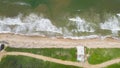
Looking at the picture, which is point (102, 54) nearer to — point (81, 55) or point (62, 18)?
point (81, 55)

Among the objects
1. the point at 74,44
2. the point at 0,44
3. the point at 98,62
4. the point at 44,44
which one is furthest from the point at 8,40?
the point at 98,62

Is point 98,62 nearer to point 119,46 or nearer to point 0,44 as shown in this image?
point 119,46

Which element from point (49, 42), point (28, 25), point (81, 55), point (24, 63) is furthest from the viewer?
point (28, 25)

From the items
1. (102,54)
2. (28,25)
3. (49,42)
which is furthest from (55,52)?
(102,54)

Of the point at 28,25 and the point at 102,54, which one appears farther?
the point at 28,25

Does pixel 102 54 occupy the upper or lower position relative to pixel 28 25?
lower

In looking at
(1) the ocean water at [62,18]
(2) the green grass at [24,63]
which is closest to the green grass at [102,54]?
(1) the ocean water at [62,18]

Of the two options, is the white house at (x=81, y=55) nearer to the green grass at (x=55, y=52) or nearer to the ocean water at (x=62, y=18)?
the green grass at (x=55, y=52)

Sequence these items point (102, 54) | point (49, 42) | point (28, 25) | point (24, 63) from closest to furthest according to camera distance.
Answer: point (24, 63)
point (102, 54)
point (49, 42)
point (28, 25)

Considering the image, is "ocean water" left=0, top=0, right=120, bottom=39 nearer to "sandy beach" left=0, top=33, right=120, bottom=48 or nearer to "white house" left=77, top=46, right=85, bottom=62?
"sandy beach" left=0, top=33, right=120, bottom=48
